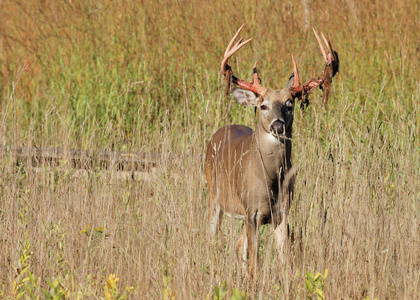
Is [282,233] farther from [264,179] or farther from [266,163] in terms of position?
[266,163]

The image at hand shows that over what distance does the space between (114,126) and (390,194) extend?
12.6ft

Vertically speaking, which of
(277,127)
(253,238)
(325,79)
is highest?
(325,79)

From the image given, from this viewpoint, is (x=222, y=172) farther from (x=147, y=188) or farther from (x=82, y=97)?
(x=82, y=97)

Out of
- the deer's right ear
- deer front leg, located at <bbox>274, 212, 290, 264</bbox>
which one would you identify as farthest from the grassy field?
the deer's right ear

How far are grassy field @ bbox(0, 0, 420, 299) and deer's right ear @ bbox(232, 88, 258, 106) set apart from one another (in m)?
0.20

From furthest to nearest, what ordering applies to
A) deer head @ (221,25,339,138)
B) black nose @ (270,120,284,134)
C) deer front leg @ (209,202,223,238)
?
deer front leg @ (209,202,223,238) → deer head @ (221,25,339,138) → black nose @ (270,120,284,134)

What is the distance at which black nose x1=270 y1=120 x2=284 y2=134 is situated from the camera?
4.47m

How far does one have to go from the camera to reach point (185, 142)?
21.0 feet

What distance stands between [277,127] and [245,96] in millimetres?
620

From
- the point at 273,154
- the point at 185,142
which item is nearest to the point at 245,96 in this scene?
the point at 273,154

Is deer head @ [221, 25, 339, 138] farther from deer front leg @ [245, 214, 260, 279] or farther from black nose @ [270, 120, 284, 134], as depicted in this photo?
deer front leg @ [245, 214, 260, 279]

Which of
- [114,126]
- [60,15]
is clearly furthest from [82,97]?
[60,15]

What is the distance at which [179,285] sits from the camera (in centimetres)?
344

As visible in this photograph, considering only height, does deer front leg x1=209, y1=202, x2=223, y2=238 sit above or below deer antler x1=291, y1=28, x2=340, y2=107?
below
